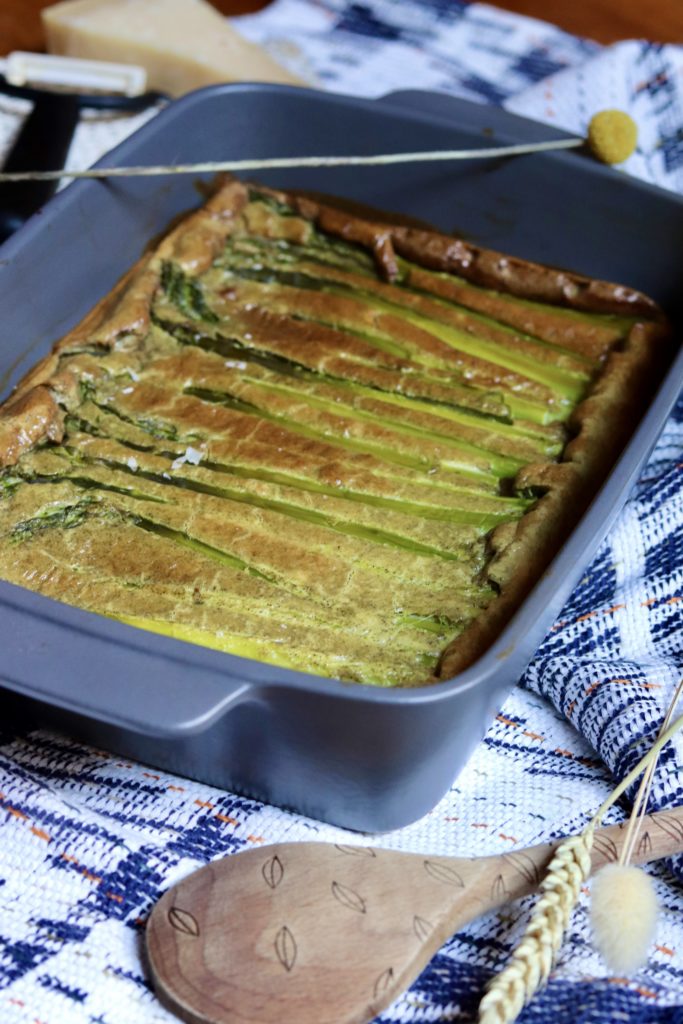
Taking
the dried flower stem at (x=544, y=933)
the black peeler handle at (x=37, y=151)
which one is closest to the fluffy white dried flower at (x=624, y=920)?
the dried flower stem at (x=544, y=933)

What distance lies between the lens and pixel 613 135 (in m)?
1.35

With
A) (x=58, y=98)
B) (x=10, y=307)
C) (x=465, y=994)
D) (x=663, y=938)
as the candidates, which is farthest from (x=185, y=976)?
(x=58, y=98)

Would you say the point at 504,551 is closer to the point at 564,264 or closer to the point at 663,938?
the point at 663,938

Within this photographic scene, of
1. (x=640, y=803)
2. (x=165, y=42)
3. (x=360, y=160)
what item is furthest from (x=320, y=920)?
(x=165, y=42)

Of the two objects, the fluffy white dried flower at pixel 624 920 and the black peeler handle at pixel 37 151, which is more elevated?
the black peeler handle at pixel 37 151

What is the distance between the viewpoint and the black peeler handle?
1430mm

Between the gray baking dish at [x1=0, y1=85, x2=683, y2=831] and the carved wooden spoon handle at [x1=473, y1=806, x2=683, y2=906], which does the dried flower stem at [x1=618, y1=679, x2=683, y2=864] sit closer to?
the carved wooden spoon handle at [x1=473, y1=806, x2=683, y2=906]

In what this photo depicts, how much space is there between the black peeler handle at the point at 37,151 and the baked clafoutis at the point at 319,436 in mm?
157

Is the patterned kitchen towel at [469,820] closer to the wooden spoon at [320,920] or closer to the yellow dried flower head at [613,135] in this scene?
the wooden spoon at [320,920]

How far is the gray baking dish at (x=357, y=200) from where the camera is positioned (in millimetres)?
833

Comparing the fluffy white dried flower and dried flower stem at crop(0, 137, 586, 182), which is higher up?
dried flower stem at crop(0, 137, 586, 182)

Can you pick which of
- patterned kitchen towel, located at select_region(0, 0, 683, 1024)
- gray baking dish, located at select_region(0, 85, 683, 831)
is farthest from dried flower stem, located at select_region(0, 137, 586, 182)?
patterned kitchen towel, located at select_region(0, 0, 683, 1024)

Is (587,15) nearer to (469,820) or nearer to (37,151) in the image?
(37,151)

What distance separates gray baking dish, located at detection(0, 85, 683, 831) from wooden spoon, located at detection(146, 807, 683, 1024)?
70mm
